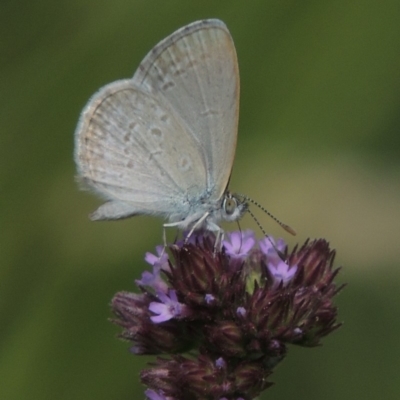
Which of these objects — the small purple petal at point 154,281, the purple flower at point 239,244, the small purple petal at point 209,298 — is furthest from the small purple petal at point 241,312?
the small purple petal at point 154,281

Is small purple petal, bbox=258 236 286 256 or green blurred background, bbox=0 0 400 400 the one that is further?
green blurred background, bbox=0 0 400 400

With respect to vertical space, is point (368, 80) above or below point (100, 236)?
above

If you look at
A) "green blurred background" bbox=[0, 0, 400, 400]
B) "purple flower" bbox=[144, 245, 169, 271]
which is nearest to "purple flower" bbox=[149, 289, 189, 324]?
"purple flower" bbox=[144, 245, 169, 271]

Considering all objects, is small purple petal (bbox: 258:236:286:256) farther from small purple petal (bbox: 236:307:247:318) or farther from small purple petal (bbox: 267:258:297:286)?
small purple petal (bbox: 236:307:247:318)

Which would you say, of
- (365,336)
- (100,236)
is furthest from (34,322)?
(365,336)

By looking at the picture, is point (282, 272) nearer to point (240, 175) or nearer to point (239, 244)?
point (239, 244)

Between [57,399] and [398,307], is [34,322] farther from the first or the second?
[398,307]

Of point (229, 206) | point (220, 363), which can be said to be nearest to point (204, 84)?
point (229, 206)
